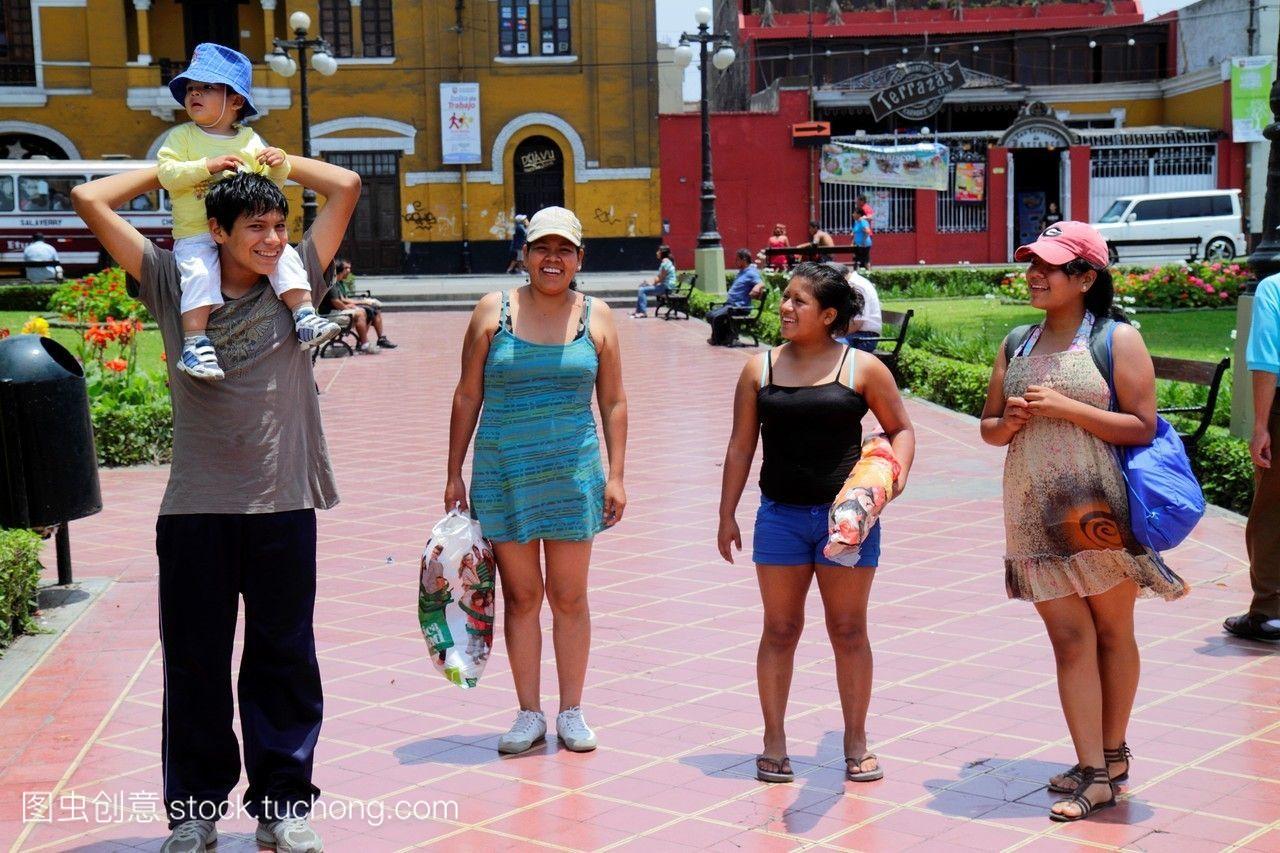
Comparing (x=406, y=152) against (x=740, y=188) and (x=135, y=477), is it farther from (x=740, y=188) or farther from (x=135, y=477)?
(x=135, y=477)

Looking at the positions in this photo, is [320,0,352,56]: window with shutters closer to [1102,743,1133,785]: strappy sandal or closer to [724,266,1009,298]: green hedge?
[724,266,1009,298]: green hedge

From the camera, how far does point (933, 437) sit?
470 inches

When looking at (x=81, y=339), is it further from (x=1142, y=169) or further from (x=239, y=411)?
(x=1142, y=169)

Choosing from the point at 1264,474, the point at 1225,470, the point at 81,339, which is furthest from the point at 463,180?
the point at 1264,474

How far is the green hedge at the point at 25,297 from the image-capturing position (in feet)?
86.5

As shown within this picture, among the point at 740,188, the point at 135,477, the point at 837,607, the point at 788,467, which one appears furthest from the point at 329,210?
the point at 740,188

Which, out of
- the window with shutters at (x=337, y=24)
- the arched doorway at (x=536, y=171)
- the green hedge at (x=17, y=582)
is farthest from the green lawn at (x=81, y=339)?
the arched doorway at (x=536, y=171)

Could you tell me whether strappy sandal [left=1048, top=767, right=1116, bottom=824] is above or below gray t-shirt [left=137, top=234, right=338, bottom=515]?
below

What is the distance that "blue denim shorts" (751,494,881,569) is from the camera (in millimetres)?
4617

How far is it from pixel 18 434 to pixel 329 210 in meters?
3.19

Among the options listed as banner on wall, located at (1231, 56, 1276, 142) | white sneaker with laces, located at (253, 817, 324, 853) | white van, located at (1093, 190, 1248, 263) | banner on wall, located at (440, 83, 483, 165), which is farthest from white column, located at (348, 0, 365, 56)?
white sneaker with laces, located at (253, 817, 324, 853)

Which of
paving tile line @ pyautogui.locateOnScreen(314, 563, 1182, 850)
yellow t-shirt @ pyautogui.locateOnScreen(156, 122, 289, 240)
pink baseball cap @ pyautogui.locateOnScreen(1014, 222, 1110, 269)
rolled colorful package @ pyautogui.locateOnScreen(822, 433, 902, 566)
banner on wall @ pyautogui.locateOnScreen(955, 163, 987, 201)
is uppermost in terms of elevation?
banner on wall @ pyautogui.locateOnScreen(955, 163, 987, 201)

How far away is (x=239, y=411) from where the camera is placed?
4.07 m

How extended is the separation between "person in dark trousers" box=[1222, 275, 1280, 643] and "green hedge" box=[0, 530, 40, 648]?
501 cm
